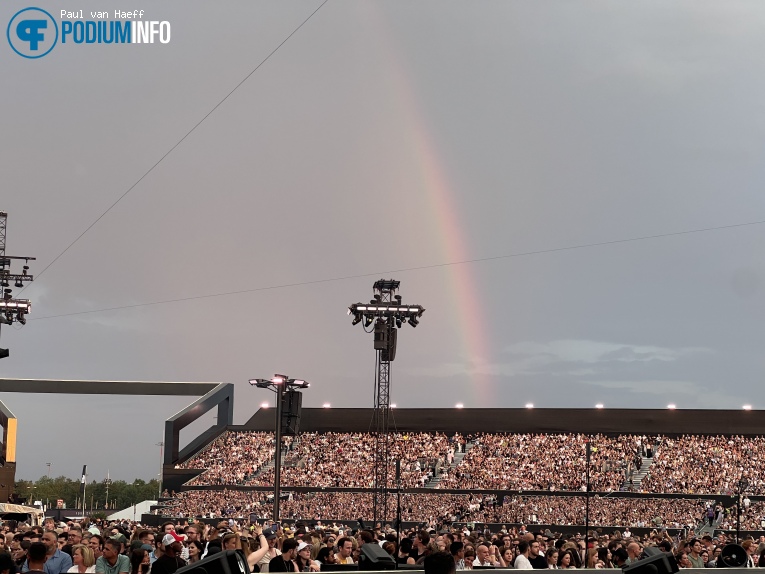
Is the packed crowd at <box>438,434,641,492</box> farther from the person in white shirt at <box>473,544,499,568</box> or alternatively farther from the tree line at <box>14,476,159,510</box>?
the tree line at <box>14,476,159,510</box>

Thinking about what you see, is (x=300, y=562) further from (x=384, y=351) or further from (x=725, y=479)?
(x=725, y=479)

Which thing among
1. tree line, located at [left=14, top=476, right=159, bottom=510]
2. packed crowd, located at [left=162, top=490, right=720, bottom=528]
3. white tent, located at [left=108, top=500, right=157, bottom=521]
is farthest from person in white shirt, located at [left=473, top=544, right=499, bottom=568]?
tree line, located at [left=14, top=476, right=159, bottom=510]

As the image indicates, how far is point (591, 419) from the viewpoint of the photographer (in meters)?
61.4

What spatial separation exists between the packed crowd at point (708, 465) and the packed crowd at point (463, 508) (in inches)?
108

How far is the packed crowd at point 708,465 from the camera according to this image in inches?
2052

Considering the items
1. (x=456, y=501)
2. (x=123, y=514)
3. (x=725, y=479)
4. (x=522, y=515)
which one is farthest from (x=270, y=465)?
(x=725, y=479)

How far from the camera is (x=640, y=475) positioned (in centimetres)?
5500

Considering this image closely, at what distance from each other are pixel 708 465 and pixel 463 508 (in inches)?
524

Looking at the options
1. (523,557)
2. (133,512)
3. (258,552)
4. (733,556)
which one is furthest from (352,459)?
(258,552)

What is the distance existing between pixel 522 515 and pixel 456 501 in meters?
4.05

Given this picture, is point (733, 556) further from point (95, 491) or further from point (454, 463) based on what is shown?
point (95, 491)

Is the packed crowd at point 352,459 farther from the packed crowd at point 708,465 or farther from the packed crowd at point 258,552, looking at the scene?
the packed crowd at point 258,552

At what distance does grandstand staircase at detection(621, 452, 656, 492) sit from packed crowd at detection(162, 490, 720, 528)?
3022 millimetres

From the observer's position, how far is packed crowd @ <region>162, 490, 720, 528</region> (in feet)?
159
